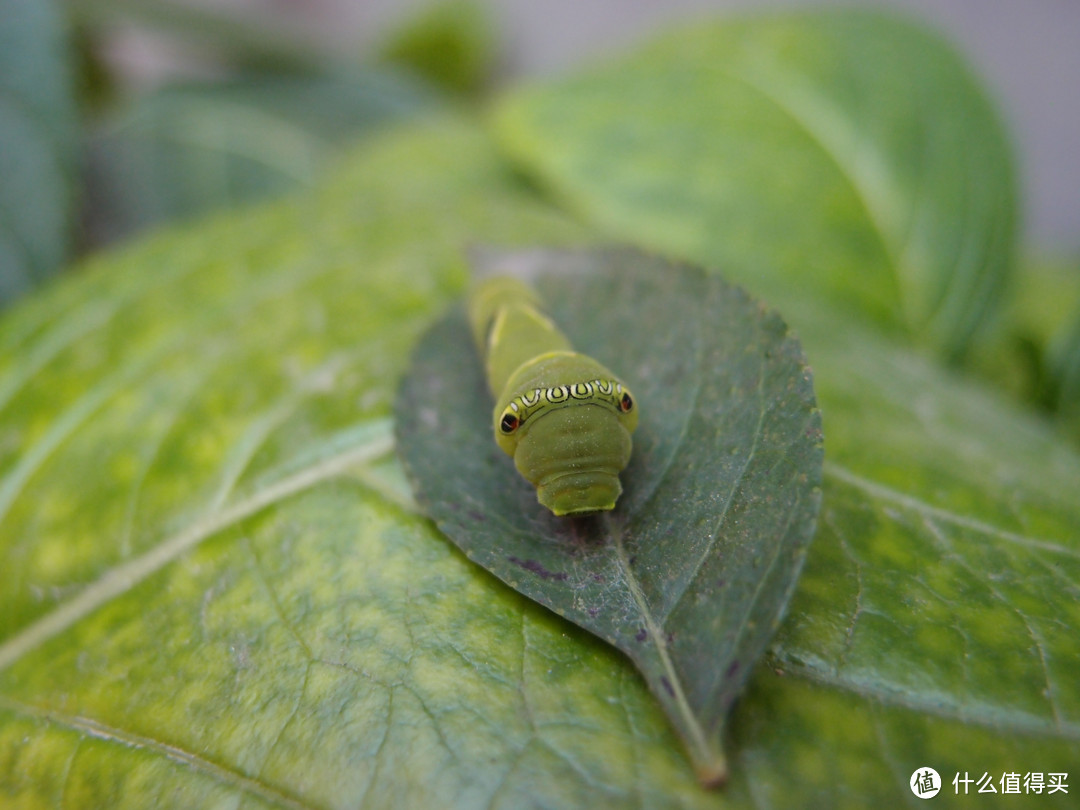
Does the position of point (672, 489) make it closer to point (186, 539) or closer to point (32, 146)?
point (186, 539)

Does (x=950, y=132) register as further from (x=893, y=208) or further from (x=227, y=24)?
(x=227, y=24)

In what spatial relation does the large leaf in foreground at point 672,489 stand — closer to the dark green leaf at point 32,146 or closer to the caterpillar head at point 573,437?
the caterpillar head at point 573,437

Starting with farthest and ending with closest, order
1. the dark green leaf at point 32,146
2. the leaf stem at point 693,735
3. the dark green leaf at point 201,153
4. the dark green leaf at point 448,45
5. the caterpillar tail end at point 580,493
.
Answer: the dark green leaf at point 448,45 < the dark green leaf at point 201,153 < the dark green leaf at point 32,146 < the caterpillar tail end at point 580,493 < the leaf stem at point 693,735

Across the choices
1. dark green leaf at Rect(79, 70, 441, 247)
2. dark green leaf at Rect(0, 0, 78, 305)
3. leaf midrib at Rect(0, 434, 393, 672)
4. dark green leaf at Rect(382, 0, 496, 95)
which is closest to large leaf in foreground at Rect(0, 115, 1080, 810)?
leaf midrib at Rect(0, 434, 393, 672)

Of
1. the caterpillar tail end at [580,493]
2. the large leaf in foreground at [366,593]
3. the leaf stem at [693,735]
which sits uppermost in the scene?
the caterpillar tail end at [580,493]

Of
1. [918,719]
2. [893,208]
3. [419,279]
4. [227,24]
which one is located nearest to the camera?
[918,719]

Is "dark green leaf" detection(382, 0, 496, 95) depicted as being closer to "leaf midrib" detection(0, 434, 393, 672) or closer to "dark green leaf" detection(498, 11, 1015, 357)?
"dark green leaf" detection(498, 11, 1015, 357)

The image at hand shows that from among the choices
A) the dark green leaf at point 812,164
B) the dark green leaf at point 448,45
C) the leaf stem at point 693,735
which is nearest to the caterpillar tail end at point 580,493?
the leaf stem at point 693,735

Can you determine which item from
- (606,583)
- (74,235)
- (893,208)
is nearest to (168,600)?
(606,583)
